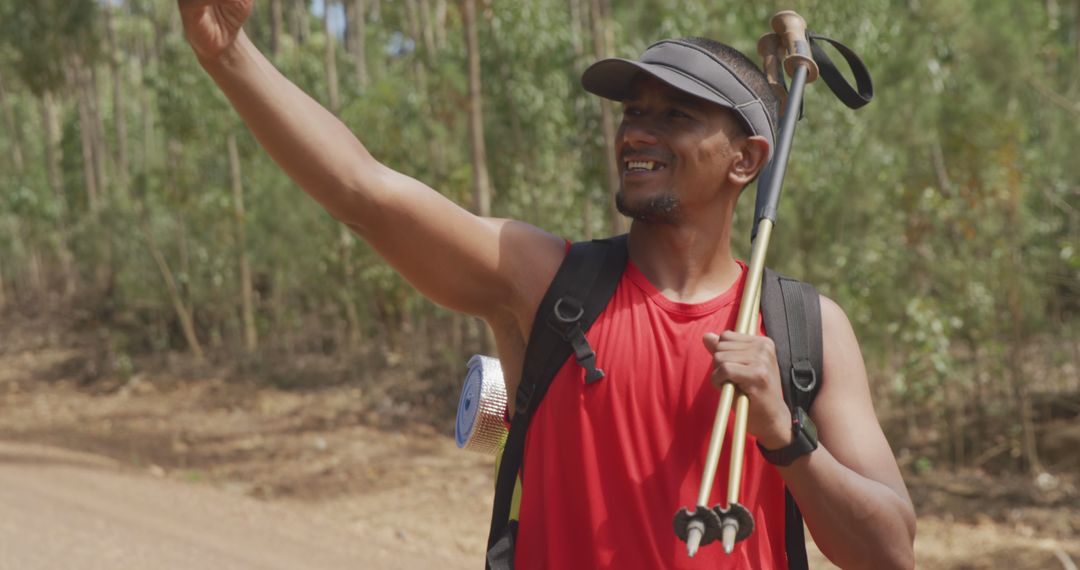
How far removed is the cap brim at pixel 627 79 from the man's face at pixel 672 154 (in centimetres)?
5

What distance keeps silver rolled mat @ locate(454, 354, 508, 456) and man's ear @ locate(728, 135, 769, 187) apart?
59 centimetres

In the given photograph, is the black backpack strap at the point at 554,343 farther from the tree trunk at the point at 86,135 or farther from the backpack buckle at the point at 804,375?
the tree trunk at the point at 86,135

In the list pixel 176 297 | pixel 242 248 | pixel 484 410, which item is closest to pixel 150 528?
pixel 484 410

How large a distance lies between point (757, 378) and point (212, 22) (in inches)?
38.5

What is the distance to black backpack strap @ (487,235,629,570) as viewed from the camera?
2.00 m

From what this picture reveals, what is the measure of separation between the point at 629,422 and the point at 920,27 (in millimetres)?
13963

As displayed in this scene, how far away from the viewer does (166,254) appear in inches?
771

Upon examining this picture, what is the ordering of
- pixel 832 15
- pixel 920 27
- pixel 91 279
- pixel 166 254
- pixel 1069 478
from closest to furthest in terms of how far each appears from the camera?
pixel 832 15
pixel 1069 478
pixel 920 27
pixel 166 254
pixel 91 279

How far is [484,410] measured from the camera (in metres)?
2.33

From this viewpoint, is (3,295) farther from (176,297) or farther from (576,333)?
(576,333)

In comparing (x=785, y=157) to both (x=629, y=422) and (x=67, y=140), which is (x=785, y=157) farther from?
(x=67, y=140)

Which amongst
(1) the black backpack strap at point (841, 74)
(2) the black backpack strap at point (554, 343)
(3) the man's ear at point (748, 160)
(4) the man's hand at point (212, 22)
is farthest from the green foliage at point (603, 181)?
(4) the man's hand at point (212, 22)

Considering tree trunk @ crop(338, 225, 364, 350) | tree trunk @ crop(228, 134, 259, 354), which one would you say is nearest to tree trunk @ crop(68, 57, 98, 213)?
tree trunk @ crop(228, 134, 259, 354)

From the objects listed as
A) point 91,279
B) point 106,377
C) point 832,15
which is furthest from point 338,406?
point 91,279
